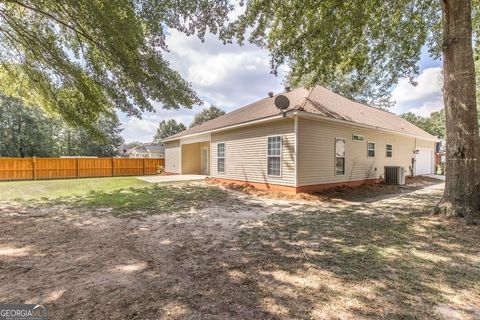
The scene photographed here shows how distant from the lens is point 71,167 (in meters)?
17.6

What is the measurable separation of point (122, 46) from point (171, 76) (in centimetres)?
176

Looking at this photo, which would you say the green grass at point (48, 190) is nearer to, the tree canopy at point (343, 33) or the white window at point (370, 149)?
the tree canopy at point (343, 33)

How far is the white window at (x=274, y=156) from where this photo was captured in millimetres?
9910

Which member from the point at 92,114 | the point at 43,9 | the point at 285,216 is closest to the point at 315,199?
the point at 285,216

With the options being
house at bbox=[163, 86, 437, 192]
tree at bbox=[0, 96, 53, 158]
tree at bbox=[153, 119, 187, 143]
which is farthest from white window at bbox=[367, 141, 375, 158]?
tree at bbox=[153, 119, 187, 143]

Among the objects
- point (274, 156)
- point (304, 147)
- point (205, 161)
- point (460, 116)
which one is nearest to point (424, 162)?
point (304, 147)

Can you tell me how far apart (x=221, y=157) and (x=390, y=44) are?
9108 millimetres

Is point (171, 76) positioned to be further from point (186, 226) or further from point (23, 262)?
point (23, 262)

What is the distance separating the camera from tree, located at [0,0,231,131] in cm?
600

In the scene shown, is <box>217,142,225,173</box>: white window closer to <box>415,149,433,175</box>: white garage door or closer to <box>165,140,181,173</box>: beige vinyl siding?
<box>165,140,181,173</box>: beige vinyl siding

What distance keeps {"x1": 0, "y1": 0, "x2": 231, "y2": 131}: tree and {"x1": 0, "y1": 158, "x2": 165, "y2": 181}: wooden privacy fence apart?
6.74 metres

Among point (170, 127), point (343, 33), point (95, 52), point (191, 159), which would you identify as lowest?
point (191, 159)

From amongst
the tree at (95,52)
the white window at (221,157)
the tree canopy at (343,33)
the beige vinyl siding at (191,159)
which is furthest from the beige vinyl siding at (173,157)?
the tree canopy at (343,33)

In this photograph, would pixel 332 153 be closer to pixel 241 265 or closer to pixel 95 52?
pixel 241 265
